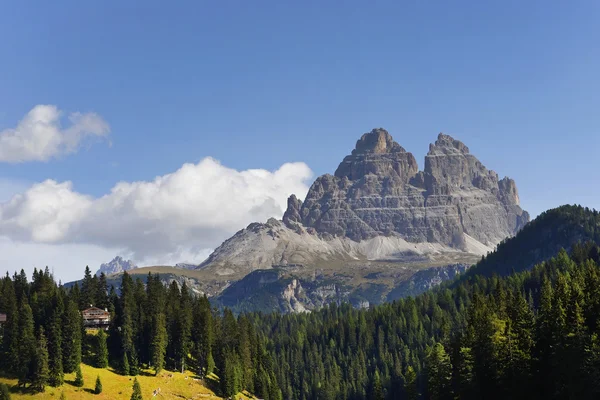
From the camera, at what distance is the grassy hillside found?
12925 cm

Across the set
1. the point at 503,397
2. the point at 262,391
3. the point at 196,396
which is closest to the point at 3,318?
the point at 196,396

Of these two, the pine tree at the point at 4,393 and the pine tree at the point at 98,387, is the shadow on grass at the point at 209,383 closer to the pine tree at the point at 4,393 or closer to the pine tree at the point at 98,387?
the pine tree at the point at 98,387

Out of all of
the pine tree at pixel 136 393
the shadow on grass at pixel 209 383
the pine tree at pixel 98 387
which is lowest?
the shadow on grass at pixel 209 383

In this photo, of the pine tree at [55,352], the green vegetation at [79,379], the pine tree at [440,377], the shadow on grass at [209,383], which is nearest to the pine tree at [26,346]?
the pine tree at [55,352]

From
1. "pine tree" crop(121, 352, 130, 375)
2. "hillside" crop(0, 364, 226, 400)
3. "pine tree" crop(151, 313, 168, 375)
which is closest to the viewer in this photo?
"hillside" crop(0, 364, 226, 400)

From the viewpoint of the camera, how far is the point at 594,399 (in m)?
84.7

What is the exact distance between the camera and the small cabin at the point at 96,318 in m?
164

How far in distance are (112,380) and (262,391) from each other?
159ft

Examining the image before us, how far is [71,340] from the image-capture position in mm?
140625

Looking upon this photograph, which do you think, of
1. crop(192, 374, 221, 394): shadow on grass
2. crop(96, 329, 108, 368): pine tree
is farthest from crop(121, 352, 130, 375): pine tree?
crop(192, 374, 221, 394): shadow on grass

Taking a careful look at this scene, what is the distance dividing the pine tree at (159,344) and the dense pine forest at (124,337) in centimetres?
23

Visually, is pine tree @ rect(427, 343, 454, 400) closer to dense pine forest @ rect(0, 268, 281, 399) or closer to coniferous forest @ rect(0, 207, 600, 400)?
coniferous forest @ rect(0, 207, 600, 400)

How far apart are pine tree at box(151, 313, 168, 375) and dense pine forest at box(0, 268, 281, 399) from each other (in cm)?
23

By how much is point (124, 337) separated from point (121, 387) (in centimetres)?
1867
